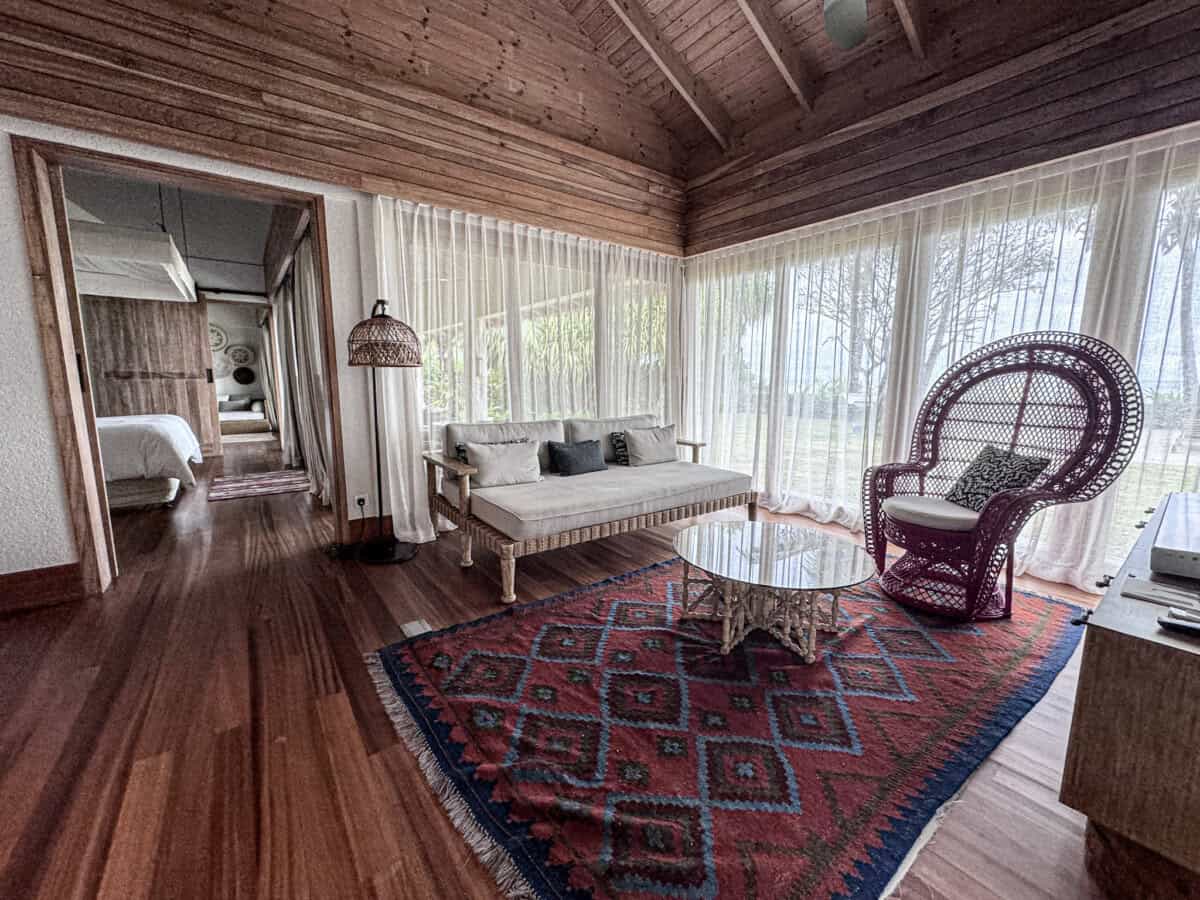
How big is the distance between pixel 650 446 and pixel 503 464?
1.34m

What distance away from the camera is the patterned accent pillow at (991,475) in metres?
2.43

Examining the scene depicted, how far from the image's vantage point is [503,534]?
8.67 feet

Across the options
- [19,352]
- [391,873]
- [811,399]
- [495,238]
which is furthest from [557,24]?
[391,873]

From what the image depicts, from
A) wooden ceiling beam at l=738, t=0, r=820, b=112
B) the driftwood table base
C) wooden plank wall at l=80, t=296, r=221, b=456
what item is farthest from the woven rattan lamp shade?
wooden plank wall at l=80, t=296, r=221, b=456

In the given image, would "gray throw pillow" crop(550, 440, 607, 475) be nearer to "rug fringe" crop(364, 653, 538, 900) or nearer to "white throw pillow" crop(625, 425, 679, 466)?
"white throw pillow" crop(625, 425, 679, 466)

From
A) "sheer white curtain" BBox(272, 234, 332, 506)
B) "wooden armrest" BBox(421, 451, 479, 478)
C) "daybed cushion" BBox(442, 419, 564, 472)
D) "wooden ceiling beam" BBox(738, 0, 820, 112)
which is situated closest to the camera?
"wooden armrest" BBox(421, 451, 479, 478)

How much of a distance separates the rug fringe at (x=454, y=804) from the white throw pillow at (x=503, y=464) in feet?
4.60

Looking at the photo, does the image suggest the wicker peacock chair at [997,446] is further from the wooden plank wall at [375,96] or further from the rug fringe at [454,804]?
the wooden plank wall at [375,96]

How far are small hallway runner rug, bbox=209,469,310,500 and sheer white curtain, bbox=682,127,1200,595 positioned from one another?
4.39 m

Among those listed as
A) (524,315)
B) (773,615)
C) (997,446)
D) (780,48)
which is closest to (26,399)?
(524,315)

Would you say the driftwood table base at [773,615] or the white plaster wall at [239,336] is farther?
the white plaster wall at [239,336]

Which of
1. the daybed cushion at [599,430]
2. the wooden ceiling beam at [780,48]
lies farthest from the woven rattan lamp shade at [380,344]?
the wooden ceiling beam at [780,48]

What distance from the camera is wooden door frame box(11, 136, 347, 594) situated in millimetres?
2299

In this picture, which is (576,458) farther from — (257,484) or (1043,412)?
(257,484)
